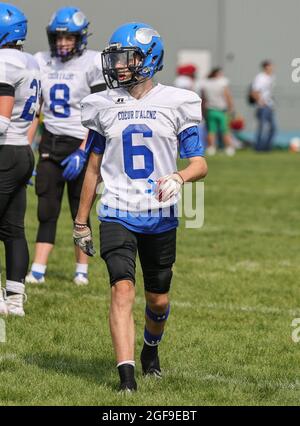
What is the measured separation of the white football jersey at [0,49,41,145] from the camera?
6.55 metres

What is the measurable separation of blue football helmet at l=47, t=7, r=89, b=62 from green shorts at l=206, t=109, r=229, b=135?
1464cm

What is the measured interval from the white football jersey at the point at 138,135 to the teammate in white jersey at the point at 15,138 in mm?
1383

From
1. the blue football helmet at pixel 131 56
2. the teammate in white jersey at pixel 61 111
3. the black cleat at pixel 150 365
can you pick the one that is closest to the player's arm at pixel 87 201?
the blue football helmet at pixel 131 56

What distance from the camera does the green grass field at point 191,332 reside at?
5.19 metres

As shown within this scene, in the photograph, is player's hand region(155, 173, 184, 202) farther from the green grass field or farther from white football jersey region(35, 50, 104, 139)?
white football jersey region(35, 50, 104, 139)

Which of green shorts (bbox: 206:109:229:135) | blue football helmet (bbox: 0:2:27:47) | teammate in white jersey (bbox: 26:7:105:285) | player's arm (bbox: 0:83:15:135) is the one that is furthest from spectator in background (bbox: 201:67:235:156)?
player's arm (bbox: 0:83:15:135)

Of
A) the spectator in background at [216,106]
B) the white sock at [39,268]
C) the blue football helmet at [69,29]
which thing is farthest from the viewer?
the spectator in background at [216,106]

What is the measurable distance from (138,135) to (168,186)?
0.44 m

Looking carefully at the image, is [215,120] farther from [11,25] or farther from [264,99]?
[11,25]

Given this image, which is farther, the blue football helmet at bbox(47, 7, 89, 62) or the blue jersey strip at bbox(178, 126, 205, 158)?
the blue football helmet at bbox(47, 7, 89, 62)

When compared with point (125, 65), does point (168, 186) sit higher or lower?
lower

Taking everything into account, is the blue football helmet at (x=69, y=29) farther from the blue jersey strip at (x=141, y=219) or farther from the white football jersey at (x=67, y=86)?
the blue jersey strip at (x=141, y=219)

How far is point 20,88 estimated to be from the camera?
670cm

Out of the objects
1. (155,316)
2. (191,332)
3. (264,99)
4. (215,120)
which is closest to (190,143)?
(155,316)
